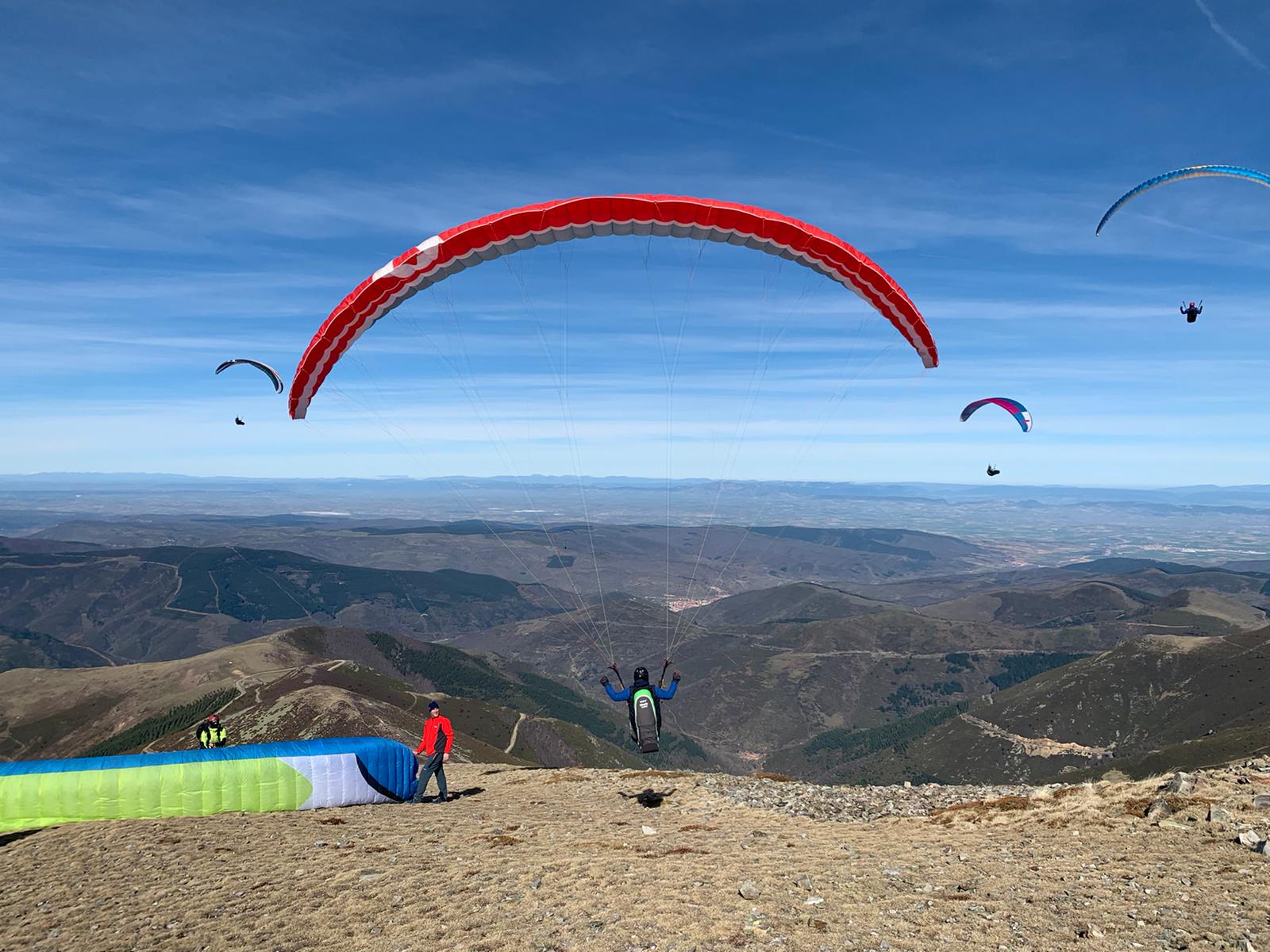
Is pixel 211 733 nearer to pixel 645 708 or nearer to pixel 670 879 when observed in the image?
pixel 645 708

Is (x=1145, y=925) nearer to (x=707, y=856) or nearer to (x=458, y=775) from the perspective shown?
(x=707, y=856)

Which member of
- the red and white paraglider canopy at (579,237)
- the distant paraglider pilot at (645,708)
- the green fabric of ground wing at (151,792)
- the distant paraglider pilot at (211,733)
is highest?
the red and white paraglider canopy at (579,237)

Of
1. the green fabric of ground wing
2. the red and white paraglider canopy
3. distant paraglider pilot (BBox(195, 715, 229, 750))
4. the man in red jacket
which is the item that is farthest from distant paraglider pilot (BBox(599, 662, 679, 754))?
distant paraglider pilot (BBox(195, 715, 229, 750))

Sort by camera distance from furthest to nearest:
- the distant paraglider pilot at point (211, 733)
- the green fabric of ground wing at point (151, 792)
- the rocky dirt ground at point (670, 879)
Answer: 1. the distant paraglider pilot at point (211, 733)
2. the green fabric of ground wing at point (151, 792)
3. the rocky dirt ground at point (670, 879)

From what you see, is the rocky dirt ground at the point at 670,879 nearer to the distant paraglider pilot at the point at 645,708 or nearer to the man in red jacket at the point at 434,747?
the man in red jacket at the point at 434,747

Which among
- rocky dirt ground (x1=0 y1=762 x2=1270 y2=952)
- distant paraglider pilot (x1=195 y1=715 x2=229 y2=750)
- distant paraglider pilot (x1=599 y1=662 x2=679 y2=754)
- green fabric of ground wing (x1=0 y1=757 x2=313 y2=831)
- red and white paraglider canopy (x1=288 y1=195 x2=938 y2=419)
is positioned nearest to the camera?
rocky dirt ground (x1=0 y1=762 x2=1270 y2=952)

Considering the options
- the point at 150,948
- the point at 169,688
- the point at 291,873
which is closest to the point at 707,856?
the point at 291,873

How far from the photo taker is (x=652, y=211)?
837 inches

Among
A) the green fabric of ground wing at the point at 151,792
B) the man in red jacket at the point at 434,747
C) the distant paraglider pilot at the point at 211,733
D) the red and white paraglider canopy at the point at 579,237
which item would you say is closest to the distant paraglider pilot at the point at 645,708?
the man in red jacket at the point at 434,747

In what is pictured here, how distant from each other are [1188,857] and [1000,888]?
4325mm

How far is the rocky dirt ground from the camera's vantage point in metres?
10.9

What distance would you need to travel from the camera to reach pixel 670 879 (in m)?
13.4

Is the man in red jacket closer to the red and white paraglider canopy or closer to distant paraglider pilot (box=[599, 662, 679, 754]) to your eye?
distant paraglider pilot (box=[599, 662, 679, 754])

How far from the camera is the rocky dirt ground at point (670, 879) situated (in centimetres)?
1093
